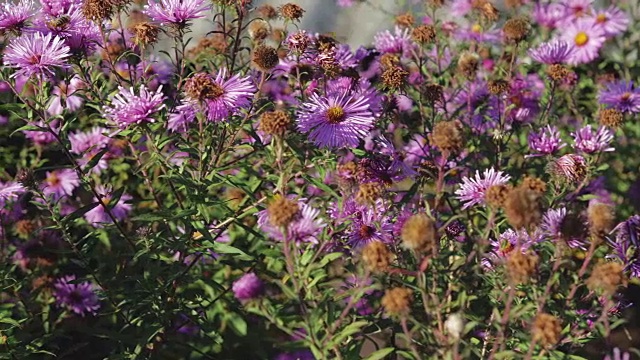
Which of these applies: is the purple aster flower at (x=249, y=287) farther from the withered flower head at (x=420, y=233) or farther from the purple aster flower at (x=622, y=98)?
the purple aster flower at (x=622, y=98)

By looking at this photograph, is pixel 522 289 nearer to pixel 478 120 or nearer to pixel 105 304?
pixel 478 120

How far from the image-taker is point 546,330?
4.46 ft

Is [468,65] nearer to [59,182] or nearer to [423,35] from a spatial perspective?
[423,35]

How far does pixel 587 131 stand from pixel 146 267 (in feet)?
4.18

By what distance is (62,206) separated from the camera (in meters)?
2.92

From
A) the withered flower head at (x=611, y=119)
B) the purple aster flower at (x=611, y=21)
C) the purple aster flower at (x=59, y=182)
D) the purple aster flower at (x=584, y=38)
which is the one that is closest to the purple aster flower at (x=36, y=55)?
the purple aster flower at (x=59, y=182)

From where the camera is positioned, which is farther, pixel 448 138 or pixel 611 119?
pixel 611 119

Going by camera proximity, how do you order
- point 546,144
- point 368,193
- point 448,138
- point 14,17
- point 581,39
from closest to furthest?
1. point 448,138
2. point 368,193
3. point 14,17
4. point 546,144
5. point 581,39

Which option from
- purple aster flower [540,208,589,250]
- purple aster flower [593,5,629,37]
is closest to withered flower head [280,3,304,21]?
purple aster flower [540,208,589,250]

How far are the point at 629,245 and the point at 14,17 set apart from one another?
1.62 metres

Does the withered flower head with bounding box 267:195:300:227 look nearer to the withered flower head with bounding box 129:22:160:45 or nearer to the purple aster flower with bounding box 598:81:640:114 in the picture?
the withered flower head with bounding box 129:22:160:45

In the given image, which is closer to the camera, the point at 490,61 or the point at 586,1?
the point at 490,61

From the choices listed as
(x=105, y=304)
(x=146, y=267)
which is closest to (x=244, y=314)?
(x=146, y=267)

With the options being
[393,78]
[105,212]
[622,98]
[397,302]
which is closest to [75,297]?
[105,212]
